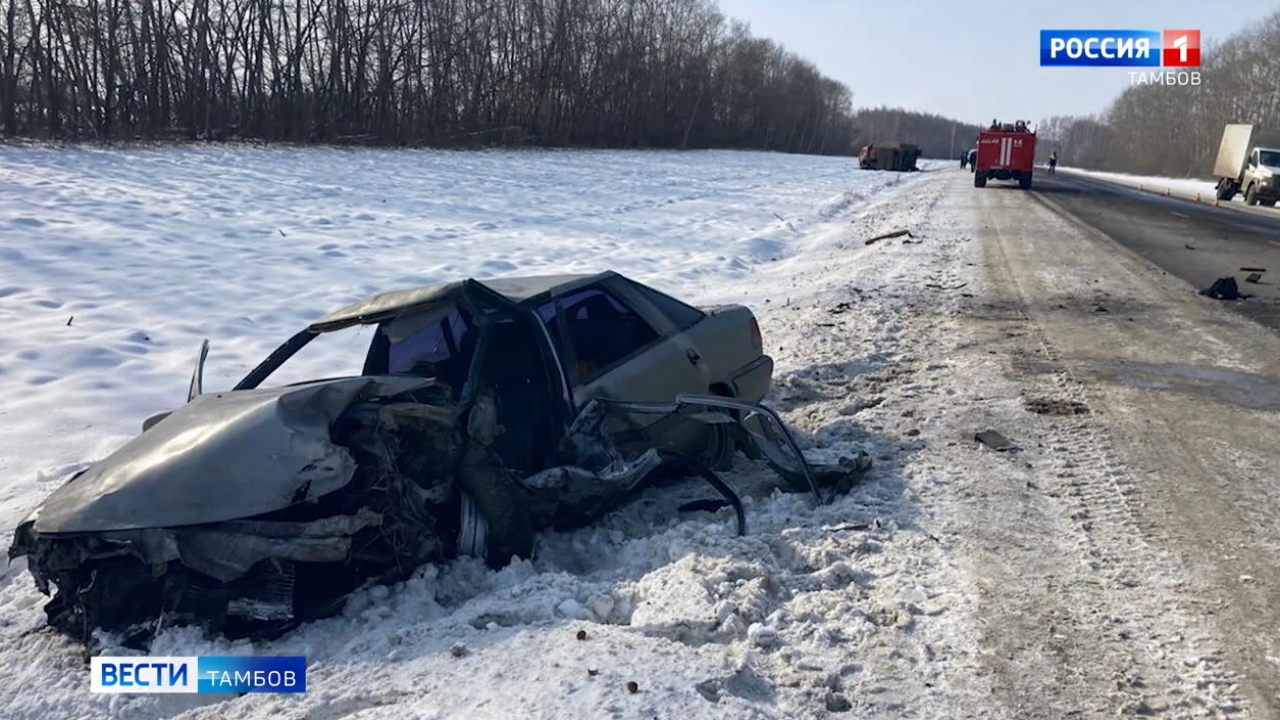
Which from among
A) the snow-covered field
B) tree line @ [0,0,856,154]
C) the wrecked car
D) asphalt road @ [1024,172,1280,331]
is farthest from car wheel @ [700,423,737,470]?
tree line @ [0,0,856,154]

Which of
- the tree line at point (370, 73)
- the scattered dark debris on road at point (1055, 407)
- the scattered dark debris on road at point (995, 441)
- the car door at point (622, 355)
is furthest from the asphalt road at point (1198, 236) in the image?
the tree line at point (370, 73)

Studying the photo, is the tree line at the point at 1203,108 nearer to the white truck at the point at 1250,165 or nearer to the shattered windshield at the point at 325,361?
the white truck at the point at 1250,165

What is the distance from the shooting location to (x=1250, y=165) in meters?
29.8

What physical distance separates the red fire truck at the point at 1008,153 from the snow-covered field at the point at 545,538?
719 inches

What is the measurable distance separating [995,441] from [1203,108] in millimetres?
89687

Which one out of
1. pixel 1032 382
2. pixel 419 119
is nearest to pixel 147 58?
pixel 419 119

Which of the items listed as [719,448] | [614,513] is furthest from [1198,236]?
[614,513]

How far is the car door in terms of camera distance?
454 cm

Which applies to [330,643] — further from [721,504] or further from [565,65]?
[565,65]

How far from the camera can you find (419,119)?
130ft

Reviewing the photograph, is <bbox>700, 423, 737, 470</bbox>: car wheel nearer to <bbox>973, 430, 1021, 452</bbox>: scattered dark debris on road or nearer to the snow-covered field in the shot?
the snow-covered field

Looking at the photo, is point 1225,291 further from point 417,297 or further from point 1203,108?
point 1203,108

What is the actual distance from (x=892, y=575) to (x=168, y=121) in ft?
104

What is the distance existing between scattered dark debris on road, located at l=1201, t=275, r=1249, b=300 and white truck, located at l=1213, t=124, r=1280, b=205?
2224 cm
